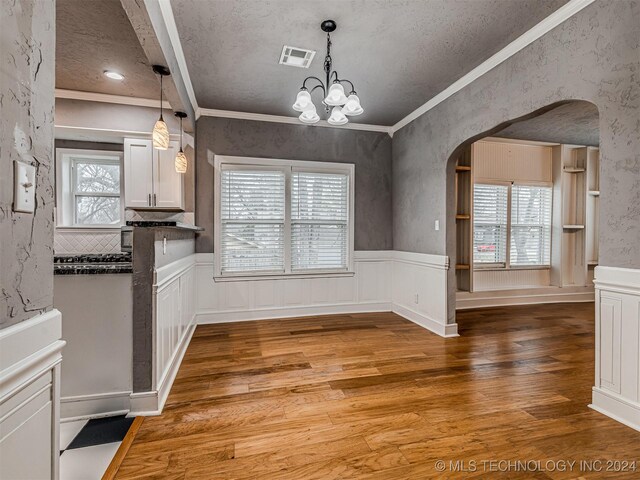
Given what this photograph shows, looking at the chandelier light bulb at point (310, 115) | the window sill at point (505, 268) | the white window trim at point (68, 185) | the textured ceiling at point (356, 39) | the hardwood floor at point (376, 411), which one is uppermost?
the textured ceiling at point (356, 39)

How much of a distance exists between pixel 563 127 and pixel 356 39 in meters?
3.68

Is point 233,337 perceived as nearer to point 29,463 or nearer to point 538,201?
point 29,463

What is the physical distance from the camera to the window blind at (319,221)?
14.5ft

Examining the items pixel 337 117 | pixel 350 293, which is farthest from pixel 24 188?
Answer: pixel 350 293

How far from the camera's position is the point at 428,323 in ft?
12.7

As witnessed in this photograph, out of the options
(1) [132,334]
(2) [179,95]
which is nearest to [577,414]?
(1) [132,334]

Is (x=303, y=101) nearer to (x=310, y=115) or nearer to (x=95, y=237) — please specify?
(x=310, y=115)

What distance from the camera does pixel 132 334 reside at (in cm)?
205

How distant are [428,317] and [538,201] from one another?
3189 millimetres

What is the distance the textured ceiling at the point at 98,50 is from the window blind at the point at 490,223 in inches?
187

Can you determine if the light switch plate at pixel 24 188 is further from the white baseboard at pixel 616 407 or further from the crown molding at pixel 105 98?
the crown molding at pixel 105 98

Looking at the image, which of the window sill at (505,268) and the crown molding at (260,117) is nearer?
the crown molding at (260,117)

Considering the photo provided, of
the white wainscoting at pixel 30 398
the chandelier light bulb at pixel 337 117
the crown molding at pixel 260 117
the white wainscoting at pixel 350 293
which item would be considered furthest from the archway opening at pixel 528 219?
the white wainscoting at pixel 30 398

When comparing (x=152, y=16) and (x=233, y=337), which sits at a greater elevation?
(x=152, y=16)
